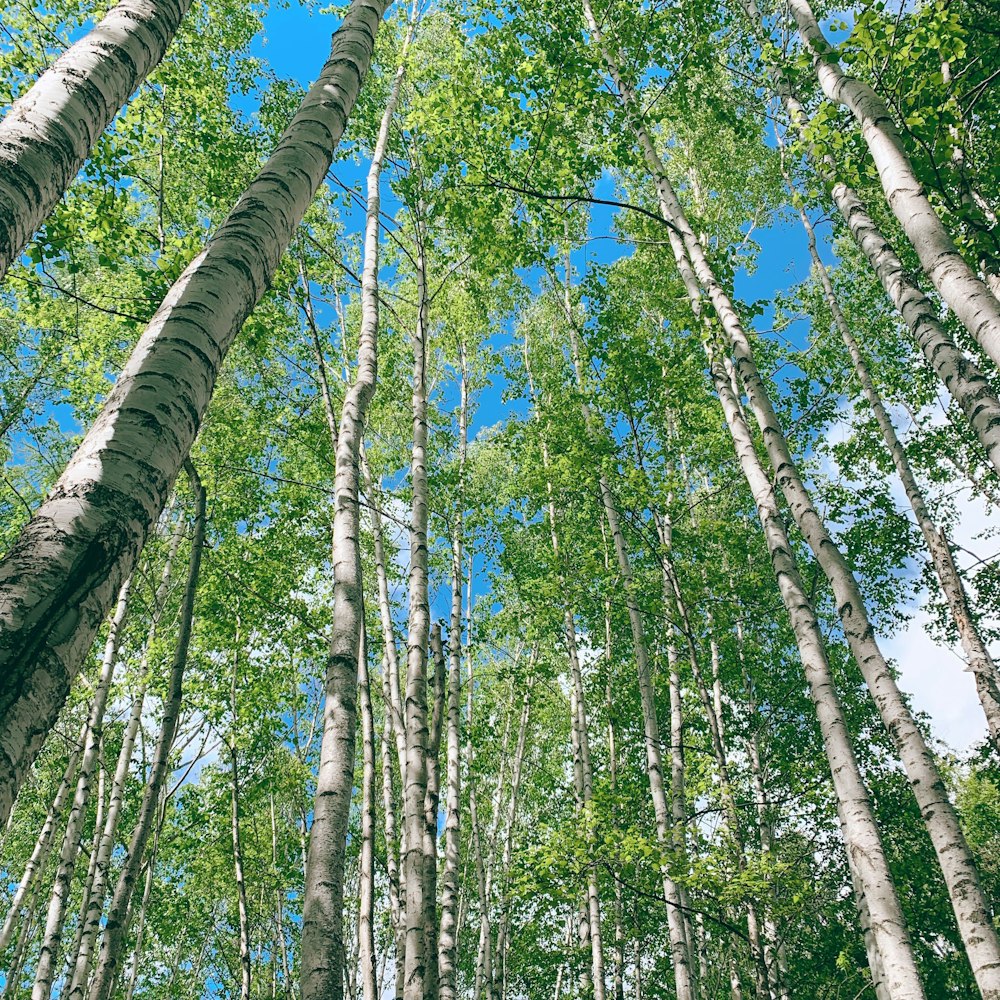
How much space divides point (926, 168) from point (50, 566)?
263 inches

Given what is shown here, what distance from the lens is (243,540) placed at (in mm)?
11484

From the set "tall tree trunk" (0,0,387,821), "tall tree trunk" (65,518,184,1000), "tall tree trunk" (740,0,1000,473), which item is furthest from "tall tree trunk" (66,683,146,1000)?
"tall tree trunk" (740,0,1000,473)

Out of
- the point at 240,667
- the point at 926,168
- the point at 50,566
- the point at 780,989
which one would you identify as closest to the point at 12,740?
the point at 50,566

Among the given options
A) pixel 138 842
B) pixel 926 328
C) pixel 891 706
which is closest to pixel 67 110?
pixel 138 842

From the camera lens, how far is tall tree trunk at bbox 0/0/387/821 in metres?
1.12

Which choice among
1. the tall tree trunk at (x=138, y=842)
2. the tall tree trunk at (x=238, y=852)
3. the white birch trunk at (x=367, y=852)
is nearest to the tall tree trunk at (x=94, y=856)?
the tall tree trunk at (x=238, y=852)

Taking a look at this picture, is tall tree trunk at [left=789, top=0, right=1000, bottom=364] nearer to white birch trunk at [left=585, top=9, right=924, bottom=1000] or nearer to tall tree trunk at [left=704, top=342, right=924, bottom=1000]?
white birch trunk at [left=585, top=9, right=924, bottom=1000]

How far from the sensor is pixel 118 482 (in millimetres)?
1366

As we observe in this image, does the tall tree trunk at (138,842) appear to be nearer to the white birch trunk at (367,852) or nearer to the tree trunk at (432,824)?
the white birch trunk at (367,852)

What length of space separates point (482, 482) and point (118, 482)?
16.6 m

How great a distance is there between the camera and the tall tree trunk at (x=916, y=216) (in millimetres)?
3553

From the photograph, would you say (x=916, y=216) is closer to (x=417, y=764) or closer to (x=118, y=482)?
(x=118, y=482)

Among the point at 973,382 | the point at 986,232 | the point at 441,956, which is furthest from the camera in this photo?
the point at 441,956

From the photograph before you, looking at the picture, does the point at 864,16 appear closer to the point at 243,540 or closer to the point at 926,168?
the point at 926,168
